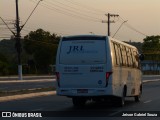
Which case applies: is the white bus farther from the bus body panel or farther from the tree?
the tree

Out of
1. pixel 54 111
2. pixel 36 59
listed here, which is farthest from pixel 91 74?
pixel 36 59

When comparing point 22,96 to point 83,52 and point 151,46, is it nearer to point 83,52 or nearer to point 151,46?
point 83,52

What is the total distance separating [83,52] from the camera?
69.9 ft

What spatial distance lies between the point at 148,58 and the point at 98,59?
513 feet

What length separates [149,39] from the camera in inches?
6348

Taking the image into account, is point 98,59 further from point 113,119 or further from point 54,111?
point 113,119

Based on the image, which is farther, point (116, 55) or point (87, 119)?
point (116, 55)

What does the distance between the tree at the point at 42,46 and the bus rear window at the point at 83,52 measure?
304 feet

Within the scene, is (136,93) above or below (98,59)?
below

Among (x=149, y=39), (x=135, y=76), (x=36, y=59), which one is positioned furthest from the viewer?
(x=149, y=39)

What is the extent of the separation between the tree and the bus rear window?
92519 mm

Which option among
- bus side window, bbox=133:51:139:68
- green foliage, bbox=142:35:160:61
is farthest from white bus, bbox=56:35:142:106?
green foliage, bbox=142:35:160:61

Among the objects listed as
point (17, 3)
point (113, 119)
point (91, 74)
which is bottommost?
point (113, 119)

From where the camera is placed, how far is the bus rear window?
21125mm
